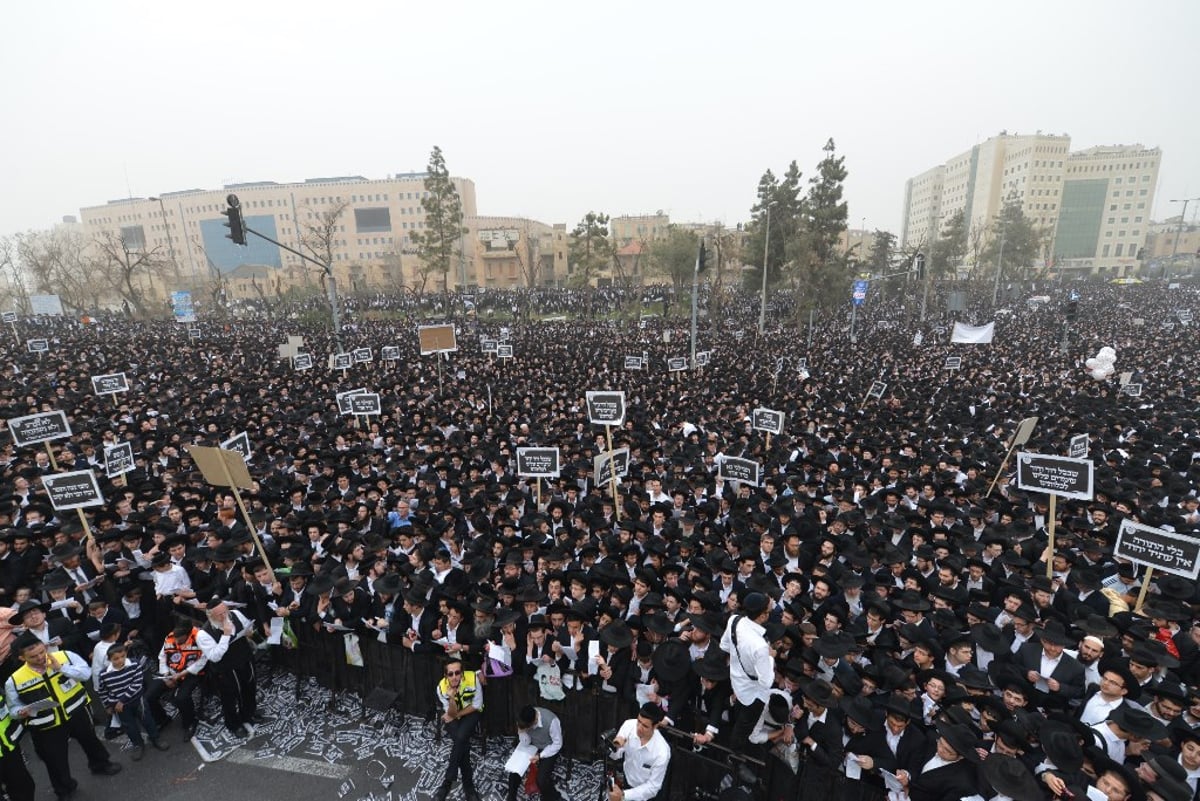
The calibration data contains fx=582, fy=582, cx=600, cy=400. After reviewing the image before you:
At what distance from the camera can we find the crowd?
16.0ft

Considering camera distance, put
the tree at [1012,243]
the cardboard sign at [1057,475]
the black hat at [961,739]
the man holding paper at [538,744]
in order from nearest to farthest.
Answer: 1. the black hat at [961,739]
2. the man holding paper at [538,744]
3. the cardboard sign at [1057,475]
4. the tree at [1012,243]

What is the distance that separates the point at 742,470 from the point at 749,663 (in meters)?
5.44

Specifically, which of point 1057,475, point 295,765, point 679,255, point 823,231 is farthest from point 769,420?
point 679,255

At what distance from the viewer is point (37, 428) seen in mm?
10484

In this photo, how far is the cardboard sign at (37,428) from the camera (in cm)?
1025

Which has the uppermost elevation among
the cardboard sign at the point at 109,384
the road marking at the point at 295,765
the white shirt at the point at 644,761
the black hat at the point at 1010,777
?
the cardboard sign at the point at 109,384

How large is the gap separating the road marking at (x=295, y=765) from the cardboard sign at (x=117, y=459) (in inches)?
265

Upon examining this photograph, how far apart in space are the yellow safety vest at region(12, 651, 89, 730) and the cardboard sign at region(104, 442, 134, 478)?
612cm

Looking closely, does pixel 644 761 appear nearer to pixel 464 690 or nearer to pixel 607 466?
pixel 464 690

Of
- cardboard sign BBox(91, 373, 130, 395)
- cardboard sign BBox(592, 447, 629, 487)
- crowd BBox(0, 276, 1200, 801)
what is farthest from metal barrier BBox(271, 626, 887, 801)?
cardboard sign BBox(91, 373, 130, 395)

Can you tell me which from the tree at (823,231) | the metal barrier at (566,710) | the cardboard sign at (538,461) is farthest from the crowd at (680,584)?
the tree at (823,231)

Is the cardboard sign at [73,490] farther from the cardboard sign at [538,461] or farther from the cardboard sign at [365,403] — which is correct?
the cardboard sign at [365,403]

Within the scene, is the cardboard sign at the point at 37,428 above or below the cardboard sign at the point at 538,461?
above

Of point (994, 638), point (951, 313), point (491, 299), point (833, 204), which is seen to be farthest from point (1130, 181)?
point (994, 638)
